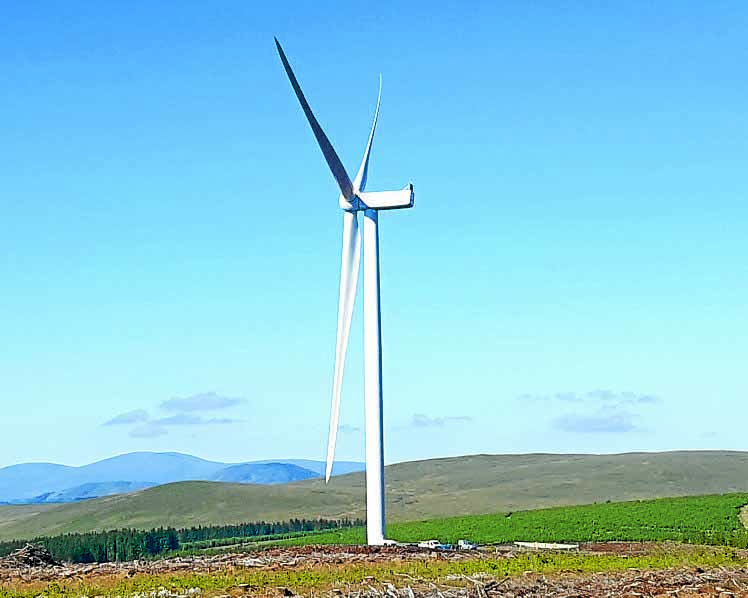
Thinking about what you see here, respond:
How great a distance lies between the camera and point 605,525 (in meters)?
84.7

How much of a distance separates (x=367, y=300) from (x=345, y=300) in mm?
1112

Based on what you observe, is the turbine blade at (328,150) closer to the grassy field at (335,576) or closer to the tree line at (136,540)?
the grassy field at (335,576)

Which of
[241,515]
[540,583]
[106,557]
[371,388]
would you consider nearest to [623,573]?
[540,583]

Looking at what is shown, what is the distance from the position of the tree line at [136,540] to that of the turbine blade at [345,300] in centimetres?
3192

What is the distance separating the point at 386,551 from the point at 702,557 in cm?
1194

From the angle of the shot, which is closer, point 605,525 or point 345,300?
point 345,300

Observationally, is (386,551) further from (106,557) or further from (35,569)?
(106,557)

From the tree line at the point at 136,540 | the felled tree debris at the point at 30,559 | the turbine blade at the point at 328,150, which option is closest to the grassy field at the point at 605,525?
the tree line at the point at 136,540

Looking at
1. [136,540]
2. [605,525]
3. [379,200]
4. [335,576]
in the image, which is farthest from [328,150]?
[136,540]

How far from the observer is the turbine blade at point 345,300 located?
47.0 meters

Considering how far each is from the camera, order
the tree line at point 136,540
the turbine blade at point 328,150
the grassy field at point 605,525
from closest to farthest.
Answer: the turbine blade at point 328,150, the grassy field at point 605,525, the tree line at point 136,540

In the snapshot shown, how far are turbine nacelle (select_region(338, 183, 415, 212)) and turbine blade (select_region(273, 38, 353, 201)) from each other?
12.0 inches

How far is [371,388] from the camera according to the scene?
153ft

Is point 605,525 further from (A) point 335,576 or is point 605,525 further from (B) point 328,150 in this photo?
(A) point 335,576
